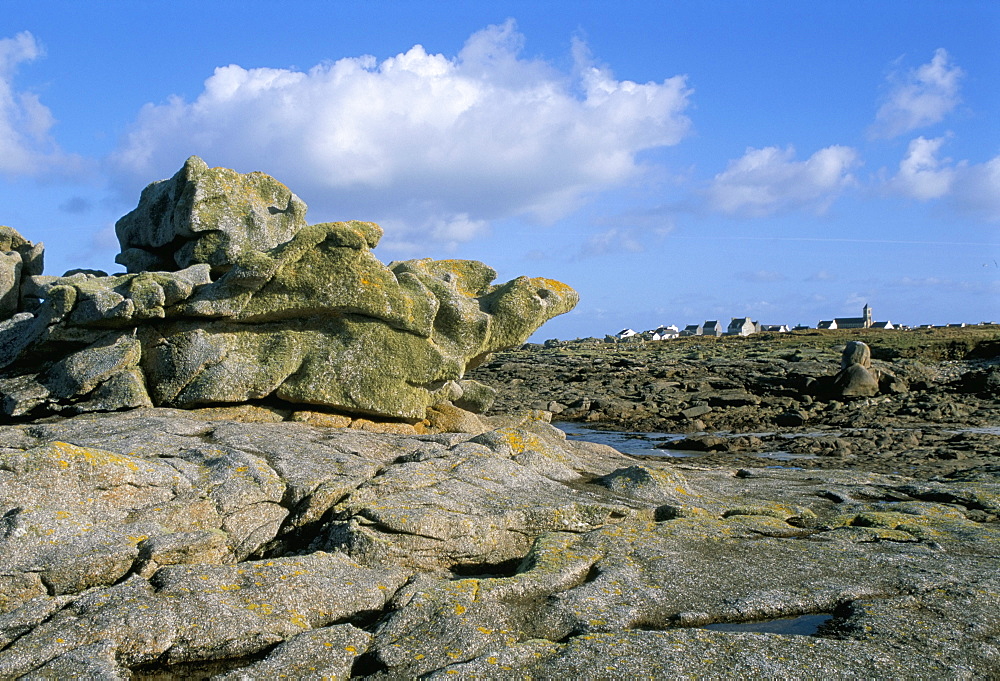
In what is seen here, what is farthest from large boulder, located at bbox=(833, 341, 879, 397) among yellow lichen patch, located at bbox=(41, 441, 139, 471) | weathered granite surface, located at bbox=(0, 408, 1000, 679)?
yellow lichen patch, located at bbox=(41, 441, 139, 471)

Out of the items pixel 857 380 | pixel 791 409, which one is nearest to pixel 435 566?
pixel 791 409

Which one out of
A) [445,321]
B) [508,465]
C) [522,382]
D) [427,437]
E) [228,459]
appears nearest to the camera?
[228,459]

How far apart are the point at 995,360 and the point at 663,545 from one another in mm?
56734

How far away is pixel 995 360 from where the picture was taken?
186ft

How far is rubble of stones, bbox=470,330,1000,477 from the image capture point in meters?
26.6

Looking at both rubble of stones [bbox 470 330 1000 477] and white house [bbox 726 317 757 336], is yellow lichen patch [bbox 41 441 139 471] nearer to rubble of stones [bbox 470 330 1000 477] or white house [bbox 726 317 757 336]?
rubble of stones [bbox 470 330 1000 477]

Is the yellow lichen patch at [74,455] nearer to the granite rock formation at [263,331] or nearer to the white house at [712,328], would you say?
the granite rock formation at [263,331]

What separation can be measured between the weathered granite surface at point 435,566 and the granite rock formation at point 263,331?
1984 millimetres

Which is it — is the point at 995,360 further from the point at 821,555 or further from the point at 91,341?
the point at 91,341

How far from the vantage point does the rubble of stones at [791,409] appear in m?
26.6

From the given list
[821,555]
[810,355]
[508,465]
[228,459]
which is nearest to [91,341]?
[228,459]

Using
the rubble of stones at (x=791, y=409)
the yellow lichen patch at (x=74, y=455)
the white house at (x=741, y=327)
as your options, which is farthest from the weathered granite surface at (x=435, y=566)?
the white house at (x=741, y=327)

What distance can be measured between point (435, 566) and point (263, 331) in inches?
358

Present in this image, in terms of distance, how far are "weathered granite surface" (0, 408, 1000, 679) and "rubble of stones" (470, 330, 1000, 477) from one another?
11.9 metres
